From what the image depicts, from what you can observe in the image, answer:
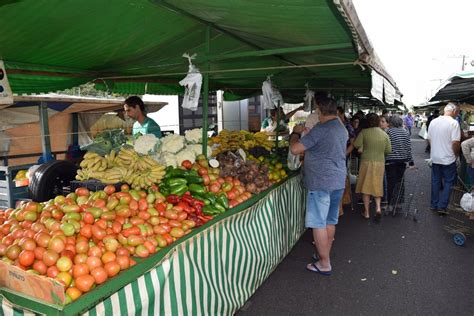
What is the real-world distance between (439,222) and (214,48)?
4.93m

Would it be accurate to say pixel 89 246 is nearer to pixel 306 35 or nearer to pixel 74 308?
pixel 74 308

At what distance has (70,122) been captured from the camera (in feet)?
35.9

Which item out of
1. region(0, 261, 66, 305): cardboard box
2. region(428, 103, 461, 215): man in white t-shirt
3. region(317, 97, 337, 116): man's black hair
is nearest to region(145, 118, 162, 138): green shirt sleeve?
region(317, 97, 337, 116): man's black hair

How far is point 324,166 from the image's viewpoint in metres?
3.91

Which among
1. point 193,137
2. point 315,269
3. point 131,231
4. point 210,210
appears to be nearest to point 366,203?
point 315,269

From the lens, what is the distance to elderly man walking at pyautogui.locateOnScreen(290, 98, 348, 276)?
382 centimetres

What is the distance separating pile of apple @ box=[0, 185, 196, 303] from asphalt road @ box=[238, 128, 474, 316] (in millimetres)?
1422

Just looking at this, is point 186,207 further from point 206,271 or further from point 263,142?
point 263,142

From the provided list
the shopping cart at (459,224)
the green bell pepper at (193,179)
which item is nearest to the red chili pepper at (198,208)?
the green bell pepper at (193,179)

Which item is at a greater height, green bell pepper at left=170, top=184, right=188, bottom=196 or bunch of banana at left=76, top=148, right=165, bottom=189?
bunch of banana at left=76, top=148, right=165, bottom=189

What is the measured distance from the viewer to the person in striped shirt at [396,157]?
6.62 metres

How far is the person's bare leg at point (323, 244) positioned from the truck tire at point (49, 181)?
2955 millimetres

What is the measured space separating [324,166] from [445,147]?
386 cm

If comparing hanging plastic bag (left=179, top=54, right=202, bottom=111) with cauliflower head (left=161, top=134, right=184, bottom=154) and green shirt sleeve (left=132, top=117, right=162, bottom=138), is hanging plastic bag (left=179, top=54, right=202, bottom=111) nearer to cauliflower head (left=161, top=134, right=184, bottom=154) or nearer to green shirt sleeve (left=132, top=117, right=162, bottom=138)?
cauliflower head (left=161, top=134, right=184, bottom=154)
